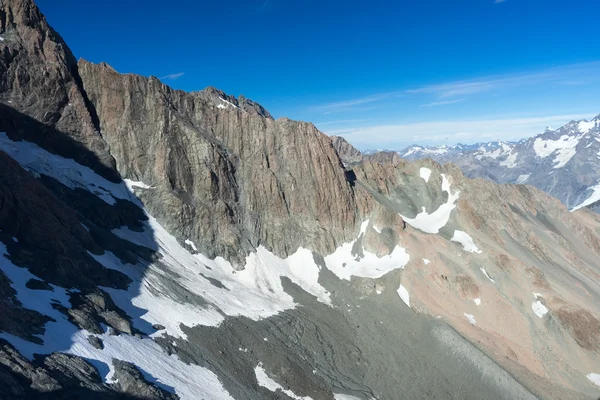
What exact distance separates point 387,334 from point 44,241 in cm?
5033

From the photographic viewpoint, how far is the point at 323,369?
53.9m

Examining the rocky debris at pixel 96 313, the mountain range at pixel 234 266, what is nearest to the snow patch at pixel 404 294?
the mountain range at pixel 234 266

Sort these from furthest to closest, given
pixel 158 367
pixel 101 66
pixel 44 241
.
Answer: pixel 101 66
pixel 44 241
pixel 158 367

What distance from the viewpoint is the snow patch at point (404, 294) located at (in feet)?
236

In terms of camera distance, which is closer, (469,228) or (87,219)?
(87,219)

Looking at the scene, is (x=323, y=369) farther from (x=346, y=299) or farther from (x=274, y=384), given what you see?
(x=346, y=299)

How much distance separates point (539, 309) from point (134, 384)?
68572 millimetres

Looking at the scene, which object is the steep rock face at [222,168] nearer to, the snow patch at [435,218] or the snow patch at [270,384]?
the snow patch at [435,218]

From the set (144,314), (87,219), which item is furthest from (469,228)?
(87,219)

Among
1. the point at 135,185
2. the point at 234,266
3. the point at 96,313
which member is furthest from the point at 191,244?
the point at 96,313

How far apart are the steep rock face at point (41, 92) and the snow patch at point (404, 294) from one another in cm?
5877

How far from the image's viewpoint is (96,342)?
36.5 metres

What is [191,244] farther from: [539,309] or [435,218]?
[539,309]

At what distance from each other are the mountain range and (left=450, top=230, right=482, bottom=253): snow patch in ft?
1.39
